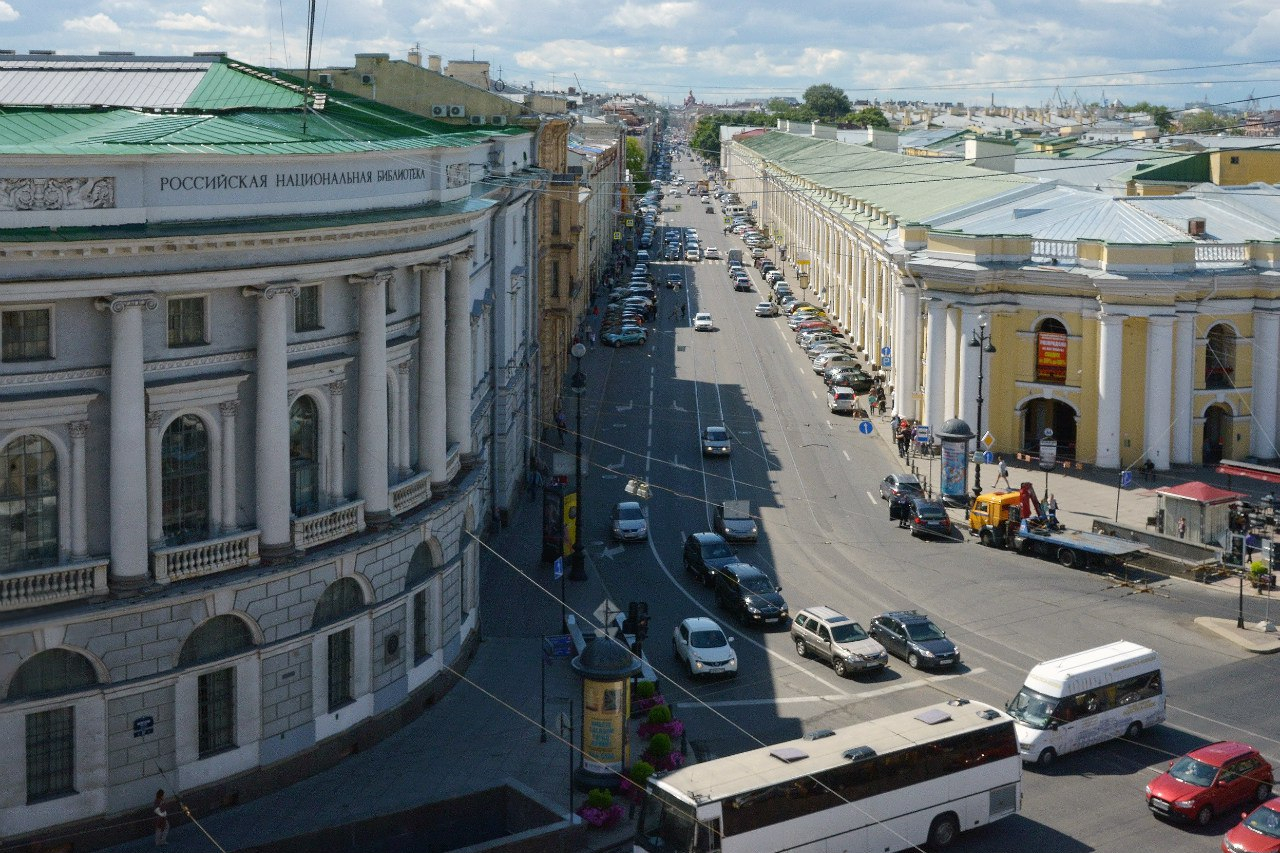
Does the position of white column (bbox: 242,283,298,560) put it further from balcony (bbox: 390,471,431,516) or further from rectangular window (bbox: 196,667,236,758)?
balcony (bbox: 390,471,431,516)

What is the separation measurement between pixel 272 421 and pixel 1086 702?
731 inches

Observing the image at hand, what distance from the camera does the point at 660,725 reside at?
3494 centimetres

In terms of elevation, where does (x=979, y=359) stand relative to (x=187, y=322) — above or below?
below

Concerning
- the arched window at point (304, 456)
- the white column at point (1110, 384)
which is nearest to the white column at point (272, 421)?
the arched window at point (304, 456)

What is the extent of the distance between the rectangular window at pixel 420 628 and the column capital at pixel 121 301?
1079 centimetres

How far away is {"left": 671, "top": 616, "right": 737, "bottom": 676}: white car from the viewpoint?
3994 centimetres

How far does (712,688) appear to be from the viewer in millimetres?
39688

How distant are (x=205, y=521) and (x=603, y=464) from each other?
3564 centimetres

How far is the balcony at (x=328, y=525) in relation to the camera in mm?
32125

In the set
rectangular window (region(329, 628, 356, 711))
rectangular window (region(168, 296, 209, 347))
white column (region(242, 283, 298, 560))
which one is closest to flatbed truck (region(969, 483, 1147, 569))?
rectangular window (region(329, 628, 356, 711))

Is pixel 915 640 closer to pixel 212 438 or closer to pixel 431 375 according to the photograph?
pixel 431 375

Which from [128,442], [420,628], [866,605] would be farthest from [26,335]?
[866,605]

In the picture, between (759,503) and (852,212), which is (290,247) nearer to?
(759,503)

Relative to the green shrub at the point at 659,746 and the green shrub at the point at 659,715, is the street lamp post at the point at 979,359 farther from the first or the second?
the green shrub at the point at 659,746
